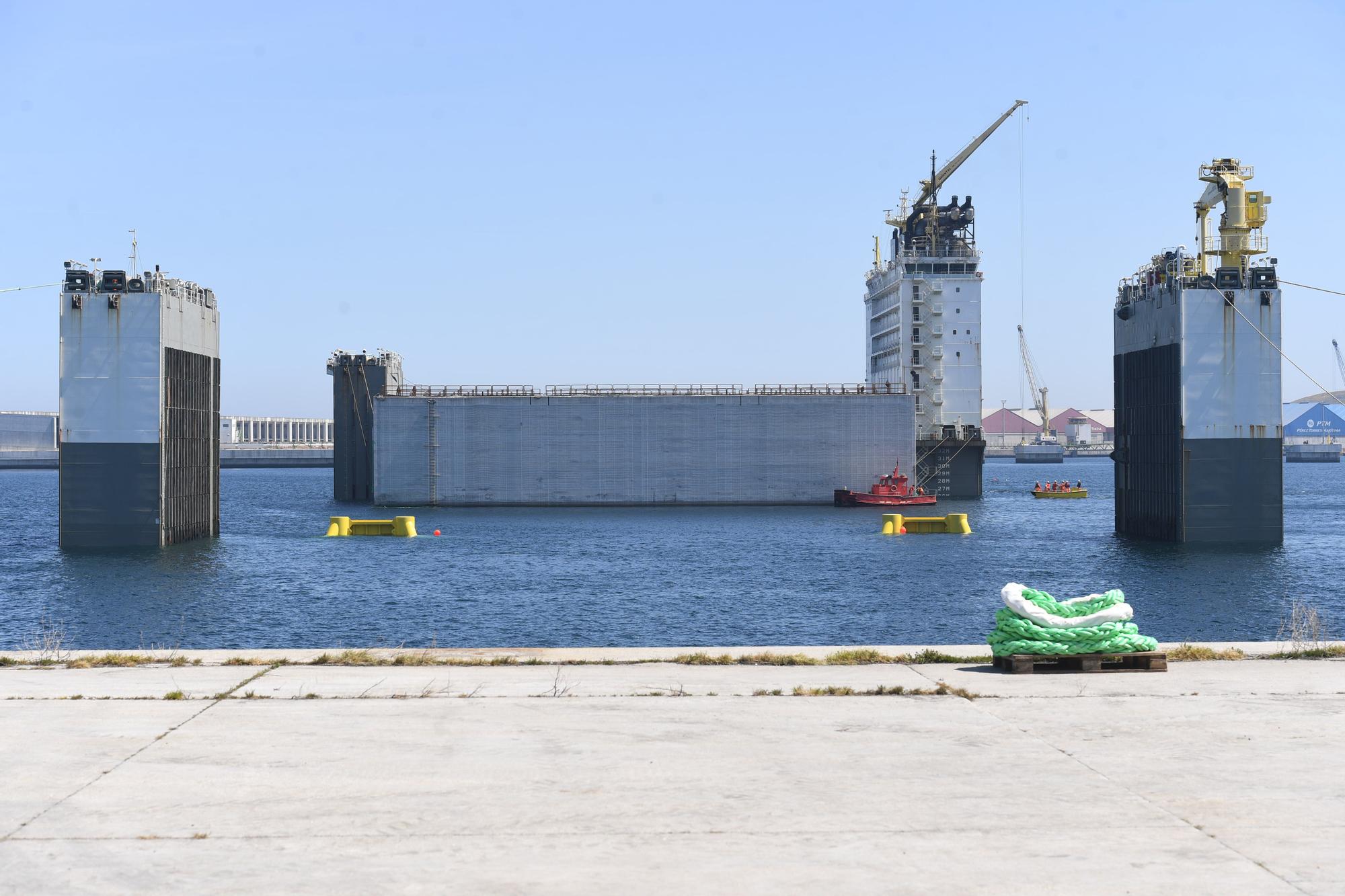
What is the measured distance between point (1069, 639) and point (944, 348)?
3554 inches

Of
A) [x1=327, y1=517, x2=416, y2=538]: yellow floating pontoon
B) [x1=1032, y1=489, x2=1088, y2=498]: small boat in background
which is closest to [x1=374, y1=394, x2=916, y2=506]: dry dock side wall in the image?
[x1=327, y1=517, x2=416, y2=538]: yellow floating pontoon

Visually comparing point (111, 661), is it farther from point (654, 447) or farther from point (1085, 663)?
point (654, 447)

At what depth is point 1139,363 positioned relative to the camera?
64.7m

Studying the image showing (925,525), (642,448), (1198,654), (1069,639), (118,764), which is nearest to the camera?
(118,764)

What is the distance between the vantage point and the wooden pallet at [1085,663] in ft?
62.8

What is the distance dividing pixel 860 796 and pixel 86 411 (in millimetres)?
53823

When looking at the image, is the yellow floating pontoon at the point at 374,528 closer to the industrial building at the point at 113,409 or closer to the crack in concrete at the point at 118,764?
the industrial building at the point at 113,409

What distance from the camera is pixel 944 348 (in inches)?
4227

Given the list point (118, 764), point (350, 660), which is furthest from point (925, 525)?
point (118, 764)

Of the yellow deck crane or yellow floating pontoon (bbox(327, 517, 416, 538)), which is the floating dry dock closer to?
yellow floating pontoon (bbox(327, 517, 416, 538))

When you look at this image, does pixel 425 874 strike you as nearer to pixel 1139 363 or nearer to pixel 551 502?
pixel 1139 363

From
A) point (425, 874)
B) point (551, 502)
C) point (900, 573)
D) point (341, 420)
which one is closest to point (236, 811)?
point (425, 874)

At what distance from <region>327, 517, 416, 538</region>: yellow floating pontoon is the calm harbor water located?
5.14 feet

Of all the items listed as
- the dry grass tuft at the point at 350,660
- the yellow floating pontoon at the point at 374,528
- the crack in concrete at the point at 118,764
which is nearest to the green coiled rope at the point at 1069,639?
the dry grass tuft at the point at 350,660
